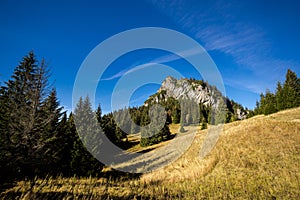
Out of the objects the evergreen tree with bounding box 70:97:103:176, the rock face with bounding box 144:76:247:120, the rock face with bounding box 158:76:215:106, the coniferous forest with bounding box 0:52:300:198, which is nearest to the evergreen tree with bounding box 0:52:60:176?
the coniferous forest with bounding box 0:52:300:198

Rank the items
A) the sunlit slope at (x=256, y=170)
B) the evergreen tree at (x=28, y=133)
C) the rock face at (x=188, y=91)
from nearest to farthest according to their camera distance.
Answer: the sunlit slope at (x=256, y=170)
the evergreen tree at (x=28, y=133)
the rock face at (x=188, y=91)

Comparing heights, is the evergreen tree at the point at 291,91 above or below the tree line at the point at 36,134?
above

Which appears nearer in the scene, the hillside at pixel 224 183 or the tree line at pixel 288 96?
the hillside at pixel 224 183

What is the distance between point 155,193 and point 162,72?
15482 millimetres

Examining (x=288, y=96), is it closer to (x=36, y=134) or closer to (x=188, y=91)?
(x=36, y=134)

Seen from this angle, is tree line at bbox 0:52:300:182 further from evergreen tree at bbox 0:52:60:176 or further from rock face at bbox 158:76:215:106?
rock face at bbox 158:76:215:106

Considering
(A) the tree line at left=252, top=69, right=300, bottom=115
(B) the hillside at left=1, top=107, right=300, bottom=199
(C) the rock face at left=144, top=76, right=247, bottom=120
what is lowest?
(B) the hillside at left=1, top=107, right=300, bottom=199

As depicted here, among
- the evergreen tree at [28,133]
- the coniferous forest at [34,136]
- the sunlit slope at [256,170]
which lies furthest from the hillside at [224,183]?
the evergreen tree at [28,133]

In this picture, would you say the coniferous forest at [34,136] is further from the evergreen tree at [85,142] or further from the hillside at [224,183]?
the hillside at [224,183]

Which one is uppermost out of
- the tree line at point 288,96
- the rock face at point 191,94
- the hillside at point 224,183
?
the rock face at point 191,94

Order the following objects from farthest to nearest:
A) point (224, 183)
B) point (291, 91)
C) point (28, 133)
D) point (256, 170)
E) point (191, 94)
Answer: point (191, 94), point (291, 91), point (28, 133), point (256, 170), point (224, 183)

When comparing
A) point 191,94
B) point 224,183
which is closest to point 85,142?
point 224,183

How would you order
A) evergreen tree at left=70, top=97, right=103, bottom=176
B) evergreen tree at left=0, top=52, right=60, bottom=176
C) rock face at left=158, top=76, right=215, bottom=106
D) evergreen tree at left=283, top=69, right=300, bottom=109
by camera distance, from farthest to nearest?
rock face at left=158, top=76, right=215, bottom=106 < evergreen tree at left=283, top=69, right=300, bottom=109 < evergreen tree at left=70, top=97, right=103, bottom=176 < evergreen tree at left=0, top=52, right=60, bottom=176

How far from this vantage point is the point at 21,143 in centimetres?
1151
